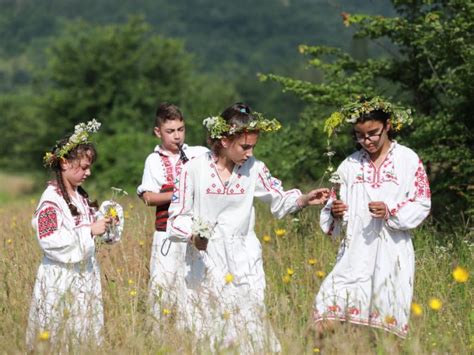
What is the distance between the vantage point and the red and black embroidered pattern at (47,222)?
15.9ft

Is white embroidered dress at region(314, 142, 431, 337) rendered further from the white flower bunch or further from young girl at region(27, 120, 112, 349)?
young girl at region(27, 120, 112, 349)

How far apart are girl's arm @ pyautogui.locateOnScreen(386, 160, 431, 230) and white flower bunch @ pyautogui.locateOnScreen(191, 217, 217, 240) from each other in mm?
1029

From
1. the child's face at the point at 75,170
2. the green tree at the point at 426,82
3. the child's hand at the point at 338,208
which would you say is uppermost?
the green tree at the point at 426,82

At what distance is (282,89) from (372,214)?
4518 millimetres

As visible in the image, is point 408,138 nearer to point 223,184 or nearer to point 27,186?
point 223,184

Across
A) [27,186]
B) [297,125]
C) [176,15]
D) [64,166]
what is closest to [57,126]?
[27,186]

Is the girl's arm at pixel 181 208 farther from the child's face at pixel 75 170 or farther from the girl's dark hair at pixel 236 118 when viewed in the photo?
the child's face at pixel 75 170

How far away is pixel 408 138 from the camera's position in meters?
8.30

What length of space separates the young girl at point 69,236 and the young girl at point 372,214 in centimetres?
138

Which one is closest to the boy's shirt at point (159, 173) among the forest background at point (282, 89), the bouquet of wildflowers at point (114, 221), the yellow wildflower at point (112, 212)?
the bouquet of wildflowers at point (114, 221)

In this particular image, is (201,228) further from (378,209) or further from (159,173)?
(159,173)

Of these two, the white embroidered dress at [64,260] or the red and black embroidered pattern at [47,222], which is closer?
the white embroidered dress at [64,260]

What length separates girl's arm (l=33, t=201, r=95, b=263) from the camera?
15.8 ft

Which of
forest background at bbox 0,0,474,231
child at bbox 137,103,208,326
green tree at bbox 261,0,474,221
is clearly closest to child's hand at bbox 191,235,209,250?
child at bbox 137,103,208,326
